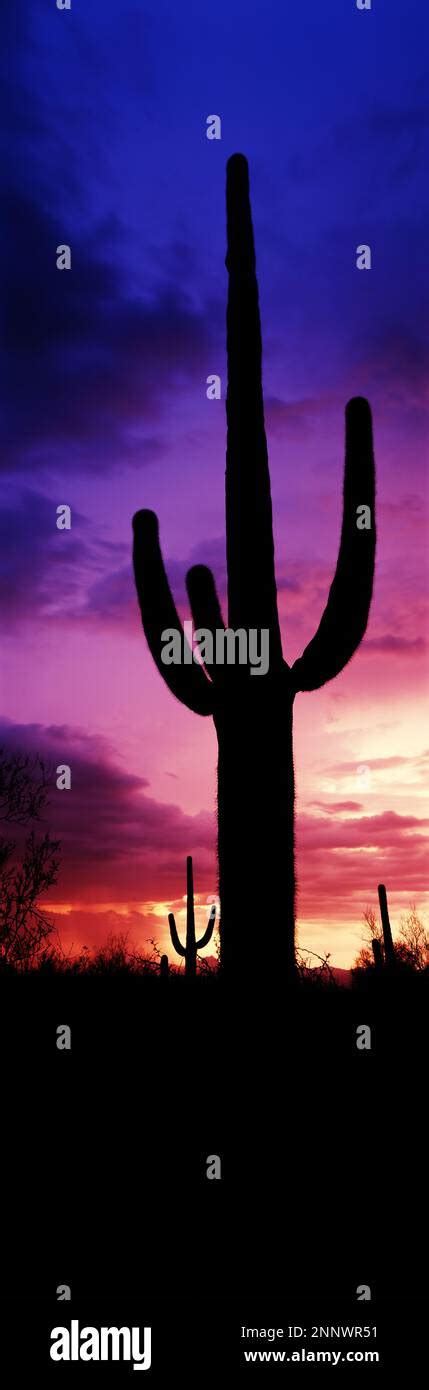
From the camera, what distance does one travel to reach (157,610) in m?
7.53

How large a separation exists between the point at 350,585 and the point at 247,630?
76 centimetres

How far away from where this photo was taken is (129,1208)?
220 inches

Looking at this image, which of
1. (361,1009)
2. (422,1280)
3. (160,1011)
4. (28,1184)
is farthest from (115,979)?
(422,1280)

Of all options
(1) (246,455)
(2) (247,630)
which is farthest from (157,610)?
(1) (246,455)

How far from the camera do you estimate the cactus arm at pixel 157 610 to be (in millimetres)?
7180

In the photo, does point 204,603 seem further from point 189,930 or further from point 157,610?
point 189,930

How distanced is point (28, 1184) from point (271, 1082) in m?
1.47

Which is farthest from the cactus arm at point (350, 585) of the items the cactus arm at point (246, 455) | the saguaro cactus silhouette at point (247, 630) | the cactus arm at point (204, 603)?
the cactus arm at point (204, 603)

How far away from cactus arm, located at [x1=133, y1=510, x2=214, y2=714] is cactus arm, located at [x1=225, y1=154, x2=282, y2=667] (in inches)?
19.3

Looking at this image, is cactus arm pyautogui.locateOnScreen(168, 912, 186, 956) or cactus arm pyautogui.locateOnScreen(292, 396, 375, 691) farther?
cactus arm pyautogui.locateOnScreen(168, 912, 186, 956)

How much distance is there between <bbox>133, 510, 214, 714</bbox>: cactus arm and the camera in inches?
283

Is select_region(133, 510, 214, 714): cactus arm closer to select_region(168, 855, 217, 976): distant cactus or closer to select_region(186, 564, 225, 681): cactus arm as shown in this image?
select_region(186, 564, 225, 681): cactus arm

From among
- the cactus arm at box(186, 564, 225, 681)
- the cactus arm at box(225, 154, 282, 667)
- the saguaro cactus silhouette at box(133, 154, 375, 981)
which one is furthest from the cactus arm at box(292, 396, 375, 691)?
the cactus arm at box(186, 564, 225, 681)

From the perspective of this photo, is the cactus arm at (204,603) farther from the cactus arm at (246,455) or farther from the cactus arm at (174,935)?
the cactus arm at (174,935)
